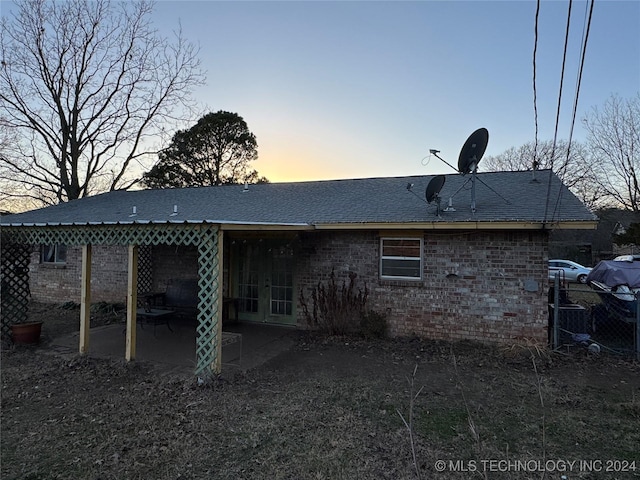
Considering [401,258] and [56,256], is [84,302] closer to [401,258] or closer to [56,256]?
[401,258]

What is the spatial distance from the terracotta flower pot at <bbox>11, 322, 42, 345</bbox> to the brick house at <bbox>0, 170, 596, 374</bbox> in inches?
45.8

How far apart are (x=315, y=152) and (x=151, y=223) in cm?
944

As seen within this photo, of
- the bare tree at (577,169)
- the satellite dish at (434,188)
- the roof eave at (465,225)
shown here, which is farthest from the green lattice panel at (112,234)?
→ the bare tree at (577,169)

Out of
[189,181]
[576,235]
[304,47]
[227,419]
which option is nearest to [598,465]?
[227,419]

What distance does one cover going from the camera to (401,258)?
320 inches

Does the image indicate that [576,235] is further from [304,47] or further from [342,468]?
[342,468]

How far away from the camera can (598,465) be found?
11.4ft

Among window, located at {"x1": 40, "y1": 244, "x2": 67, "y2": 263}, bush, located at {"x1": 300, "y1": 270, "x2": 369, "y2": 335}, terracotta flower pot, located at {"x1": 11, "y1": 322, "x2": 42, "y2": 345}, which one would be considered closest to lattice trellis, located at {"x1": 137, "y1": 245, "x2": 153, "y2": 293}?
terracotta flower pot, located at {"x1": 11, "y1": 322, "x2": 42, "y2": 345}

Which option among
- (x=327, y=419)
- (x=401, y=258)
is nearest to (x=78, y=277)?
(x=401, y=258)

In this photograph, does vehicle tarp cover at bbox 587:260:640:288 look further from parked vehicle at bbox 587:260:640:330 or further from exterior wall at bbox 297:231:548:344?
exterior wall at bbox 297:231:548:344

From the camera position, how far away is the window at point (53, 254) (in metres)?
13.0

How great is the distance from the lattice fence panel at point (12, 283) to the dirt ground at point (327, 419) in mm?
1649

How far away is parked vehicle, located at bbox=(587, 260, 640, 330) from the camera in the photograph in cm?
796

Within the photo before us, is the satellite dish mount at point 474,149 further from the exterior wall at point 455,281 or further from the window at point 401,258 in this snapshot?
the window at point 401,258
